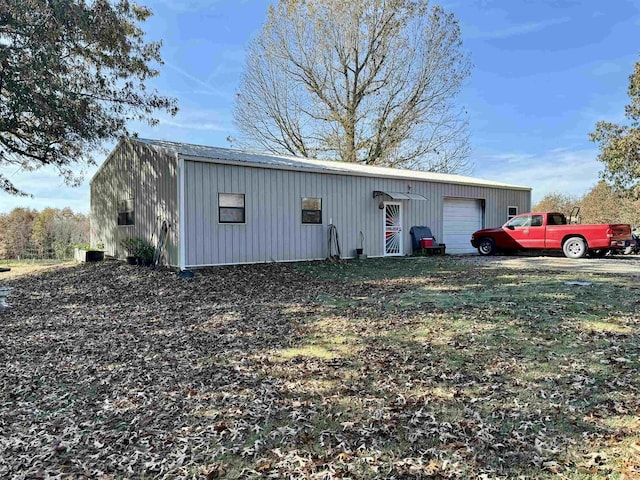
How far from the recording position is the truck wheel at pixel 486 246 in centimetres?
1483

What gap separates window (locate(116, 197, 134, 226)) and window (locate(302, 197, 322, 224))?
16.4 ft

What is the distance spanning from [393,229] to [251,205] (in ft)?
17.3

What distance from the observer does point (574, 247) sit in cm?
1295

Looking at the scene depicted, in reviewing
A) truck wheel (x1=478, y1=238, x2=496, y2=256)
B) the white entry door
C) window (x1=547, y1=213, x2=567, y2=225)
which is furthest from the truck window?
the white entry door

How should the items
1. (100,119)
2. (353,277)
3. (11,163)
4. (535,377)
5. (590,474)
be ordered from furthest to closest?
(11,163)
(100,119)
(353,277)
(535,377)
(590,474)

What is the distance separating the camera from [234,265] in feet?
35.3

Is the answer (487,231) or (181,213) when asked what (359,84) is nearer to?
(487,231)

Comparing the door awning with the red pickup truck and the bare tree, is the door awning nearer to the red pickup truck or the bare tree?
the red pickup truck

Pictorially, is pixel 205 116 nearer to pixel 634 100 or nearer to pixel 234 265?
pixel 234 265

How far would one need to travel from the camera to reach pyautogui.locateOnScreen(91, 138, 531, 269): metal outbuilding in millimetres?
10359

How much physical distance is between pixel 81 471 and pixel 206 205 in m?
8.29

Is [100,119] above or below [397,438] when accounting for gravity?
above

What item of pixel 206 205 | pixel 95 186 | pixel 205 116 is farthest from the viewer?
pixel 205 116

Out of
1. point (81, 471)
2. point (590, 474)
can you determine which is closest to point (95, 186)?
point (81, 471)
